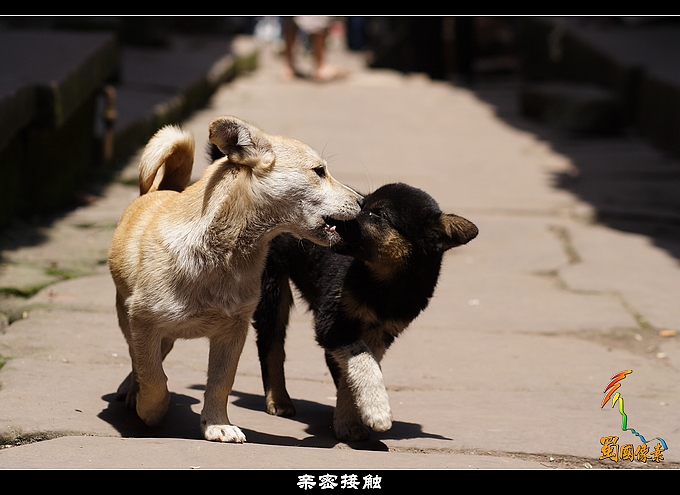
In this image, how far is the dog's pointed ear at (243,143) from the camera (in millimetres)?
3289

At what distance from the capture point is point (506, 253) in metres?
6.80

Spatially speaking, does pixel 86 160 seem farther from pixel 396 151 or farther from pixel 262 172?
pixel 262 172

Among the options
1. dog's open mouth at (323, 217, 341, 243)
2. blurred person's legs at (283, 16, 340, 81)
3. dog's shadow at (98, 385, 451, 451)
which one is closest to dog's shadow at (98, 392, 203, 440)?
dog's shadow at (98, 385, 451, 451)

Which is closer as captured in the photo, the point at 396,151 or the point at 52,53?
the point at 52,53

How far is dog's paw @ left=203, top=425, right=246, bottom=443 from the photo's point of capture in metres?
3.46

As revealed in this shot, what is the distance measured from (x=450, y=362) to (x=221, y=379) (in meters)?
1.56

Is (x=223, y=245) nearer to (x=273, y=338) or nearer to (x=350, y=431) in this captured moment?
(x=273, y=338)

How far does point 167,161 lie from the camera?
4.18 metres

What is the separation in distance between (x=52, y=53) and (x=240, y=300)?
499 centimetres

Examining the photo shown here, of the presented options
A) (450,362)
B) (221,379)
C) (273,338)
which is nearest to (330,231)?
(221,379)

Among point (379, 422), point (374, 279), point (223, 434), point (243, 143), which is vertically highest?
point (243, 143)

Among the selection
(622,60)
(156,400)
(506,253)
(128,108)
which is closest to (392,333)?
(156,400)

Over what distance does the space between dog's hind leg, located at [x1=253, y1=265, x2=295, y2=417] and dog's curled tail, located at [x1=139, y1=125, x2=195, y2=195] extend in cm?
62

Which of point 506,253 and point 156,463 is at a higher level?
point 156,463
